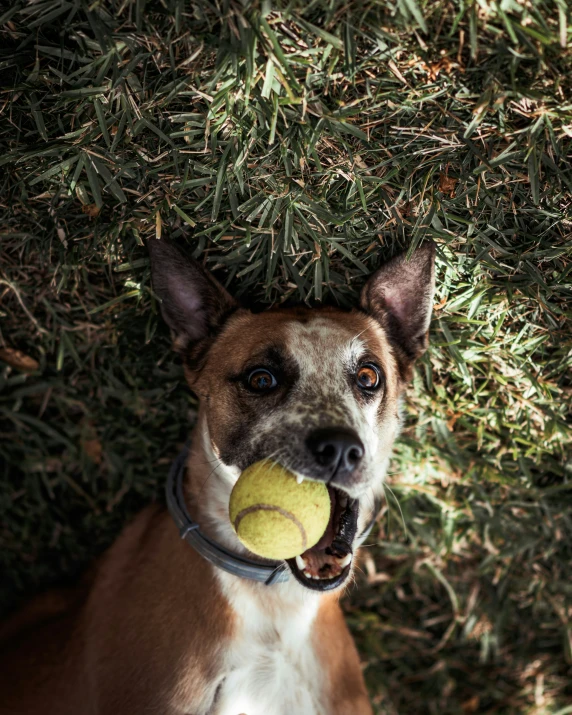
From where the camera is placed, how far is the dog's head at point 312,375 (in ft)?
7.39

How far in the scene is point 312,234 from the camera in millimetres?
2568

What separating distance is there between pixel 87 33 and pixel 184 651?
7.96 ft

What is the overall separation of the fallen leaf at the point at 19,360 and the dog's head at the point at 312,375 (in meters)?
0.87

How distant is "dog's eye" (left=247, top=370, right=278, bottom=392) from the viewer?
2494mm

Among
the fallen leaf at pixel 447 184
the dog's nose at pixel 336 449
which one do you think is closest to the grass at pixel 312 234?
the fallen leaf at pixel 447 184

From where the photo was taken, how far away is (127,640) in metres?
2.70

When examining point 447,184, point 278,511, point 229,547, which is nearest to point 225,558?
point 229,547

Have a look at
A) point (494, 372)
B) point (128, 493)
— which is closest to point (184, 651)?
point (128, 493)

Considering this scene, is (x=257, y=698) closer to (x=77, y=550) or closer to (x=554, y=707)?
(x=77, y=550)

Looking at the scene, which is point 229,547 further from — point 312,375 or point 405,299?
point 405,299

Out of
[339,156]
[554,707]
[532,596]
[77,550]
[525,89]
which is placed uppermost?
[525,89]

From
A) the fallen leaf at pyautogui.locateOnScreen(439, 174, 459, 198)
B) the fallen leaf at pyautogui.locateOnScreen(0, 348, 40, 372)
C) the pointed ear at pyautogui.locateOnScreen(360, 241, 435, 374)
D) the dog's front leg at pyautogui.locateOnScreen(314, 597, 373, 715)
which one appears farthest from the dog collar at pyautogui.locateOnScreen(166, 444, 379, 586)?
the fallen leaf at pyautogui.locateOnScreen(439, 174, 459, 198)

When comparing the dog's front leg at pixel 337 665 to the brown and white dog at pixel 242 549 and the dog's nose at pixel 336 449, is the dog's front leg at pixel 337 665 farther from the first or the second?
the dog's nose at pixel 336 449

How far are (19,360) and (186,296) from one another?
40.1 inches
